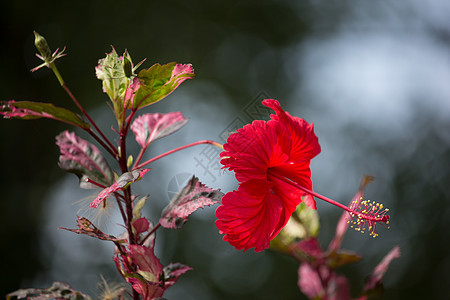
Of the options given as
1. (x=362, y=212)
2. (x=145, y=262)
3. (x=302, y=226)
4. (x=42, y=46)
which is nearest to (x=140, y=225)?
(x=145, y=262)

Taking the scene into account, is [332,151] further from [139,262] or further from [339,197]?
[139,262]

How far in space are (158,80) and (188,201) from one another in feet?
0.72

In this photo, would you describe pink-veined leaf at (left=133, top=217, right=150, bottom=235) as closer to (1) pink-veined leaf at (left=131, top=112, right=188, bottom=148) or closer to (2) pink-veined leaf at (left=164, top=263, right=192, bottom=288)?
(2) pink-veined leaf at (left=164, top=263, right=192, bottom=288)

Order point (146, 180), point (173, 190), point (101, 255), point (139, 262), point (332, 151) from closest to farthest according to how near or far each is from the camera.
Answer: point (139, 262), point (173, 190), point (101, 255), point (146, 180), point (332, 151)

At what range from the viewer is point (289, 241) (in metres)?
1.20

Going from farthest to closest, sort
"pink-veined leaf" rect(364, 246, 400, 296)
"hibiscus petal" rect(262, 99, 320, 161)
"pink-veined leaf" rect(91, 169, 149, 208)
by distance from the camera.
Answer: "pink-veined leaf" rect(364, 246, 400, 296) → "hibiscus petal" rect(262, 99, 320, 161) → "pink-veined leaf" rect(91, 169, 149, 208)

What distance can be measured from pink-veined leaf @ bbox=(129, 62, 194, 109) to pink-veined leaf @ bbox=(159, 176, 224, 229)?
17cm

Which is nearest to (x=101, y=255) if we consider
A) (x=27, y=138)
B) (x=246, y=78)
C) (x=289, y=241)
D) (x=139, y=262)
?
(x=27, y=138)

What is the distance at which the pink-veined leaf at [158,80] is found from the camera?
0.69 metres

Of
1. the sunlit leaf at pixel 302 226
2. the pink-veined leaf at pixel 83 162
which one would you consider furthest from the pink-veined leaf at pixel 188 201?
Answer: the sunlit leaf at pixel 302 226

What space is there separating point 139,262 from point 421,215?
6276mm

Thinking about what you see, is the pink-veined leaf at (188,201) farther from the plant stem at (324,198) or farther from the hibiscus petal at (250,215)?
the plant stem at (324,198)

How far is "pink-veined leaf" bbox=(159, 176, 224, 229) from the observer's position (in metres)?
0.70

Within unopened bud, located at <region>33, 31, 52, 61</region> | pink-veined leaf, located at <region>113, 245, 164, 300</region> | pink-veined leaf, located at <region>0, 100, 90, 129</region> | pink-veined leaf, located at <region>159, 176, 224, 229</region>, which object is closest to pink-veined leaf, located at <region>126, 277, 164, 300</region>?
pink-veined leaf, located at <region>113, 245, 164, 300</region>
